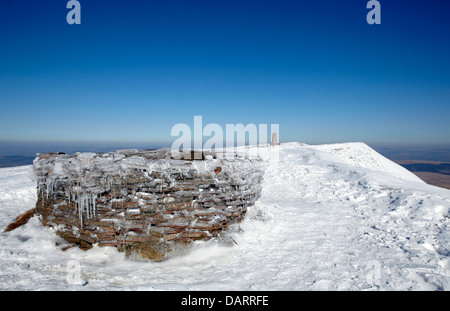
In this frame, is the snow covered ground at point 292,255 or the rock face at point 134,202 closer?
the snow covered ground at point 292,255

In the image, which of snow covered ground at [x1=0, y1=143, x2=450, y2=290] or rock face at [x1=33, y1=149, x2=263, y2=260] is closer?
snow covered ground at [x1=0, y1=143, x2=450, y2=290]

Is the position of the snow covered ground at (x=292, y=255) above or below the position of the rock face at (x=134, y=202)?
below

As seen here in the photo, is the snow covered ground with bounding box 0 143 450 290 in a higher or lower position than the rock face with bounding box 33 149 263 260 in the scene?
lower

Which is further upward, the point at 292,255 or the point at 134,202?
the point at 134,202
